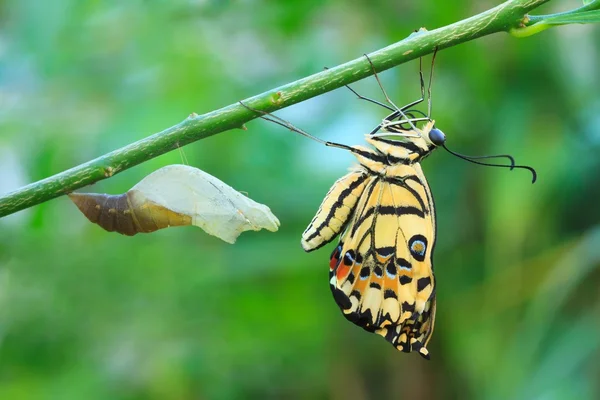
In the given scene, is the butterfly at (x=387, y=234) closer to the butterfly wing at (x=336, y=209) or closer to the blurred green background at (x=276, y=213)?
the butterfly wing at (x=336, y=209)

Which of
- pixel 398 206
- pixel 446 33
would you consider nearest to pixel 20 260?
pixel 398 206

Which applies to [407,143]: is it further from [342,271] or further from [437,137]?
[342,271]

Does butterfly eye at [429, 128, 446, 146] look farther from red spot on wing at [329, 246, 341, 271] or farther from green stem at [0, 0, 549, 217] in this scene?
green stem at [0, 0, 549, 217]

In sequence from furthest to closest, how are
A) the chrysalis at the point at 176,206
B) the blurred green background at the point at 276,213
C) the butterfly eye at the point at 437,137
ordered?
1. the blurred green background at the point at 276,213
2. the butterfly eye at the point at 437,137
3. the chrysalis at the point at 176,206

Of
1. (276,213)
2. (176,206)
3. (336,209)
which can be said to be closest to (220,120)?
(176,206)

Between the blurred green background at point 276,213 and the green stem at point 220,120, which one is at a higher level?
the green stem at point 220,120

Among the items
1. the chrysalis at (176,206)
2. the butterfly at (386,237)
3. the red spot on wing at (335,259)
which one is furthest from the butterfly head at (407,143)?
the chrysalis at (176,206)

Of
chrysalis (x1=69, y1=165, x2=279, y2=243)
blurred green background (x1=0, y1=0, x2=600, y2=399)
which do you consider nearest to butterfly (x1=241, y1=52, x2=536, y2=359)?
chrysalis (x1=69, y1=165, x2=279, y2=243)
